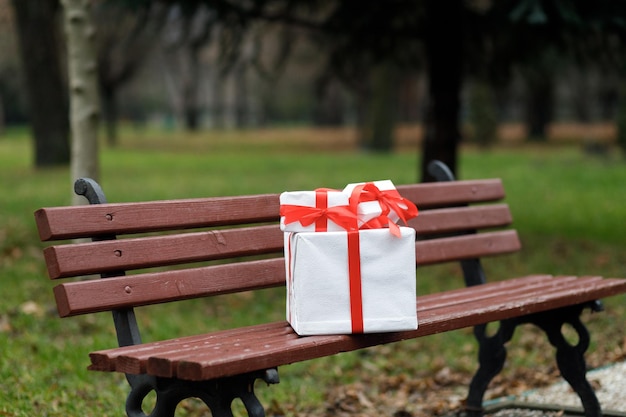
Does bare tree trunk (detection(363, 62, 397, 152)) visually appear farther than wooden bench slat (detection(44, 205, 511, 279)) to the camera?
Yes

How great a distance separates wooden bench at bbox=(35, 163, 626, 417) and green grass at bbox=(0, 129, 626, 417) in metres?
1.14

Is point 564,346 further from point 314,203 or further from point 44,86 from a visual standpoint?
point 44,86

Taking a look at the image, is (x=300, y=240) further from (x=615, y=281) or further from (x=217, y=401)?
(x=615, y=281)

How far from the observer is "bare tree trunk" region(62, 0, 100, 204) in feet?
25.6

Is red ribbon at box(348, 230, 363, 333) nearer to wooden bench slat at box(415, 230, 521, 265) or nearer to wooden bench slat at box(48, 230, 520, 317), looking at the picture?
wooden bench slat at box(48, 230, 520, 317)

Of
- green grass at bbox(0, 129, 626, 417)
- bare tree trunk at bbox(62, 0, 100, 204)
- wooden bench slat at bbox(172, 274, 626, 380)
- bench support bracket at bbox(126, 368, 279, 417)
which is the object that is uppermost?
bare tree trunk at bbox(62, 0, 100, 204)

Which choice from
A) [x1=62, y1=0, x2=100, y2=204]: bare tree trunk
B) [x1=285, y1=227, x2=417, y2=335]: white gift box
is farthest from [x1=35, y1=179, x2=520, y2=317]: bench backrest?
[x1=62, y1=0, x2=100, y2=204]: bare tree trunk

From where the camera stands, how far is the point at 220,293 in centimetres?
404

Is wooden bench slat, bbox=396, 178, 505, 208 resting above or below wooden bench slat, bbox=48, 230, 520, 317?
above

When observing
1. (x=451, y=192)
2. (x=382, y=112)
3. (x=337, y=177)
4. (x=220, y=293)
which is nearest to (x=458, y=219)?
(x=451, y=192)

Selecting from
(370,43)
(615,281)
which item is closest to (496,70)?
(370,43)

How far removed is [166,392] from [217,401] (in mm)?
181

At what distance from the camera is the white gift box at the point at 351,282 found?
3424 millimetres

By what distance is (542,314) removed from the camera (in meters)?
4.81
